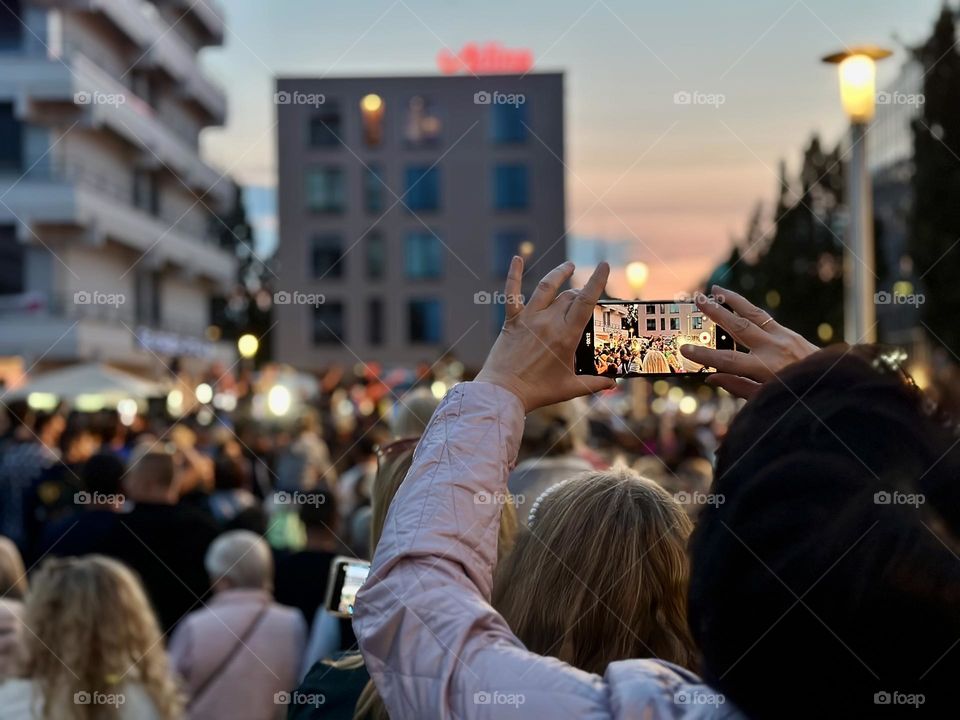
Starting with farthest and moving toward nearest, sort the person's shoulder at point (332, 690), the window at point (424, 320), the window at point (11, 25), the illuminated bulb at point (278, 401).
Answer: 1. the window at point (424, 320)
2. the window at point (11, 25)
3. the illuminated bulb at point (278, 401)
4. the person's shoulder at point (332, 690)

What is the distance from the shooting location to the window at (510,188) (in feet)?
114

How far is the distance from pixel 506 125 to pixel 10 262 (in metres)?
15.2


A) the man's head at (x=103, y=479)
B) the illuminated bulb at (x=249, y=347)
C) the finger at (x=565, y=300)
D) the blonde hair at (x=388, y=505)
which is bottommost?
the man's head at (x=103, y=479)

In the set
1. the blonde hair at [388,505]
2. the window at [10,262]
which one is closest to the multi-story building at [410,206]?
the blonde hair at [388,505]

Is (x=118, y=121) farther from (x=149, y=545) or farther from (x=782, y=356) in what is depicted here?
(x=782, y=356)

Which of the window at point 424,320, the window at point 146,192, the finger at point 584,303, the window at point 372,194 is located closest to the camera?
the finger at point 584,303

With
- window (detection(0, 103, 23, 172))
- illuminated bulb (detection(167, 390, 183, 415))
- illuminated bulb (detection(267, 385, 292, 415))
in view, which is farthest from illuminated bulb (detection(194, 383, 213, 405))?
window (detection(0, 103, 23, 172))

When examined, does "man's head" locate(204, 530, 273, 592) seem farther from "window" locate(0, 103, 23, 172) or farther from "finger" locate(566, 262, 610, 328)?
"window" locate(0, 103, 23, 172)

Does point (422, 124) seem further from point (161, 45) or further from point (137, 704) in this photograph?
point (137, 704)

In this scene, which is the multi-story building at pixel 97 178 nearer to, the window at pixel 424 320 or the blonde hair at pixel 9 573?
the window at pixel 424 320

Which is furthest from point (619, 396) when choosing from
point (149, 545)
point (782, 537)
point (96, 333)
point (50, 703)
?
point (782, 537)

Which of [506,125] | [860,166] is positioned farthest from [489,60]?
[860,166]

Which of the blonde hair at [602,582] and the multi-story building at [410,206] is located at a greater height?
the multi-story building at [410,206]

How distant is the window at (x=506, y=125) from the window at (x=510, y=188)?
77cm
